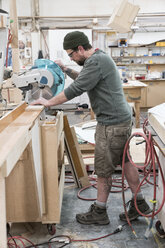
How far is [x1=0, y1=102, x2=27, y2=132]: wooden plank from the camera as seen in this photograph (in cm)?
147

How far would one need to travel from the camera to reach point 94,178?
10.5 feet

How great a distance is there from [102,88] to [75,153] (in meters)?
0.94

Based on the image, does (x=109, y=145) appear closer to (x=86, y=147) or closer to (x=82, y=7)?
(x=86, y=147)

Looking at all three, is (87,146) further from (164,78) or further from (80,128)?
(164,78)

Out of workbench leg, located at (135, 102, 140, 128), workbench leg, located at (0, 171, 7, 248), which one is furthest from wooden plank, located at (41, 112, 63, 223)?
workbench leg, located at (135, 102, 140, 128)

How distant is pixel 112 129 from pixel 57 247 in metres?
0.92

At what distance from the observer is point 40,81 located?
7.25 feet

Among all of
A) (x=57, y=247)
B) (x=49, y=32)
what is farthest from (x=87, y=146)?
(x=49, y=32)

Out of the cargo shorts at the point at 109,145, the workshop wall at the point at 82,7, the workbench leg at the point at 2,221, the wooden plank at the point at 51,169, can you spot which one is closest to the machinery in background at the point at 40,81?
the wooden plank at the point at 51,169

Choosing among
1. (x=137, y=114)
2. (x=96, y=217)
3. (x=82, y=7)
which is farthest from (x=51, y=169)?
(x=82, y=7)

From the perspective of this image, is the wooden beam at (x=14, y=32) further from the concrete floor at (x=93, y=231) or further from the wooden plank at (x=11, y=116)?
the concrete floor at (x=93, y=231)

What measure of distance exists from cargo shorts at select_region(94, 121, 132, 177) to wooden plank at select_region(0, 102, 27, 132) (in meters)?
0.61

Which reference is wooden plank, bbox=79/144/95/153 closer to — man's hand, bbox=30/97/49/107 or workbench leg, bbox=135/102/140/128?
man's hand, bbox=30/97/49/107

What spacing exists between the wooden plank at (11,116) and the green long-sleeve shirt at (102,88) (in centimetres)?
34
